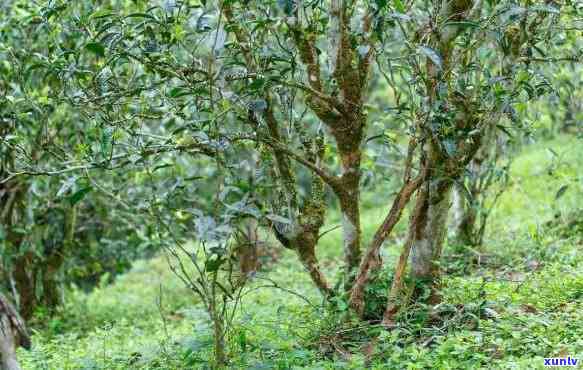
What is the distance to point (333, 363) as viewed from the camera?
127 inches

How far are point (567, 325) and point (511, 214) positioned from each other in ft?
15.1

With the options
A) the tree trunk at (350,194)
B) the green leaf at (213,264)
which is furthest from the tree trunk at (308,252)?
the green leaf at (213,264)

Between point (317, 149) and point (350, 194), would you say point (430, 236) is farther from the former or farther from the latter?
point (317, 149)

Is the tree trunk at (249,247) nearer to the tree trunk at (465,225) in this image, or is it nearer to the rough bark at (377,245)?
the rough bark at (377,245)

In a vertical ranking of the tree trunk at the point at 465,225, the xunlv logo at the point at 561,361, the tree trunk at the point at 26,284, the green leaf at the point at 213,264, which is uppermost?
the tree trunk at the point at 465,225

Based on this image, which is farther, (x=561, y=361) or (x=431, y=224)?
(x=431, y=224)

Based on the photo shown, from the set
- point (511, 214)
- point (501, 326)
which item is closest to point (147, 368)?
point (501, 326)

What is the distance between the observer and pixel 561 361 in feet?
9.53

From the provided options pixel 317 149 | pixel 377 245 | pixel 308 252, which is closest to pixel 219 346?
pixel 308 252

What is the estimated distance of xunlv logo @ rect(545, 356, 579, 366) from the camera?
287 cm

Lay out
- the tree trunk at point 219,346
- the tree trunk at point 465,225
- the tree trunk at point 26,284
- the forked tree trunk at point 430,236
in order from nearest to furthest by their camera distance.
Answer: the tree trunk at point 219,346 → the forked tree trunk at point 430,236 → the tree trunk at point 465,225 → the tree trunk at point 26,284

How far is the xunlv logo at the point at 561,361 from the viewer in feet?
9.41

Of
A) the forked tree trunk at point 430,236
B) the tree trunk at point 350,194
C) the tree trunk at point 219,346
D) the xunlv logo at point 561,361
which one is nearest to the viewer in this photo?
the xunlv logo at point 561,361

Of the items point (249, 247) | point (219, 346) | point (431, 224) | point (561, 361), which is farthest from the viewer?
point (431, 224)
